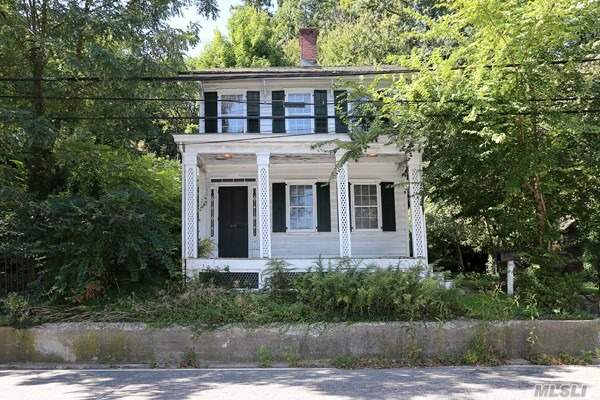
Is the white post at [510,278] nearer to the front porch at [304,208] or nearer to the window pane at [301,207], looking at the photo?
the front porch at [304,208]

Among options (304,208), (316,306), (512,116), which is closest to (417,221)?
(512,116)

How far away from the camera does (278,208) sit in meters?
15.7

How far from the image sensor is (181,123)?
17719 mm

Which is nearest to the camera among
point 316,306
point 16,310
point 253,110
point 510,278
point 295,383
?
point 295,383

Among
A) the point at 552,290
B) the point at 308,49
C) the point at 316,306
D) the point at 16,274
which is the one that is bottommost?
the point at 316,306

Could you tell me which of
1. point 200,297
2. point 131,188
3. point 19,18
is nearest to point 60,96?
point 19,18

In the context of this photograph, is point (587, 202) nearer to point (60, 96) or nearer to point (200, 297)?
point (200, 297)

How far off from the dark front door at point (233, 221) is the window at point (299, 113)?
2.51m

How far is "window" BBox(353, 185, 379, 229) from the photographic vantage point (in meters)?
15.8

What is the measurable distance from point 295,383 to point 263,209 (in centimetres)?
591

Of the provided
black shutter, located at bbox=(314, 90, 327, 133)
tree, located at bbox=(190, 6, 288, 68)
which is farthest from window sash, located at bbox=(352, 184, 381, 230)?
tree, located at bbox=(190, 6, 288, 68)

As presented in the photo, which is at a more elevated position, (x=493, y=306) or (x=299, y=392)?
(x=493, y=306)

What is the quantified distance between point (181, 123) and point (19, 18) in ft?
21.5

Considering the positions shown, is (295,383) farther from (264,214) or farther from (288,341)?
(264,214)
